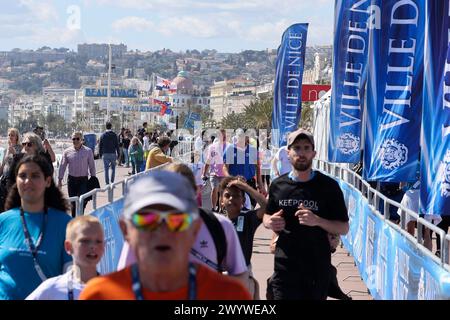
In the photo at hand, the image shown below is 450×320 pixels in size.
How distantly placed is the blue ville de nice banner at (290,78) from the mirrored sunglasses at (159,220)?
22.8m

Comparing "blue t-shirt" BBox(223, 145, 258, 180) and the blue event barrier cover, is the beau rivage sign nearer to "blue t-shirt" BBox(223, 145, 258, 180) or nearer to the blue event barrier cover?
"blue t-shirt" BBox(223, 145, 258, 180)

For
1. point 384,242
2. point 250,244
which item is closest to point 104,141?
point 384,242

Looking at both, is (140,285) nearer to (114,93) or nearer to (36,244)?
(36,244)

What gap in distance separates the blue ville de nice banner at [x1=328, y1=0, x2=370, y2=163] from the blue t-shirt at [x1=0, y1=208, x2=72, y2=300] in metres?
9.37

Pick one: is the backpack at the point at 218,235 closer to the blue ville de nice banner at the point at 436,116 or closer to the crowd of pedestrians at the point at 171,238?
the crowd of pedestrians at the point at 171,238

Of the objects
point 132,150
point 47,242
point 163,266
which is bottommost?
point 132,150

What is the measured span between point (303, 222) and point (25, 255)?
190 centimetres

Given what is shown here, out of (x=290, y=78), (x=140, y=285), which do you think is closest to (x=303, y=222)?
(x=140, y=285)

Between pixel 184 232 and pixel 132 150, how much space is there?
29.0m

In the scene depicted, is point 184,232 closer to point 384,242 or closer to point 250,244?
point 250,244

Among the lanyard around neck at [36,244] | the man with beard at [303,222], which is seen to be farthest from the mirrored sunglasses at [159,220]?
the man with beard at [303,222]

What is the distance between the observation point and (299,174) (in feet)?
22.9

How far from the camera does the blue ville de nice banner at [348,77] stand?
584 inches
